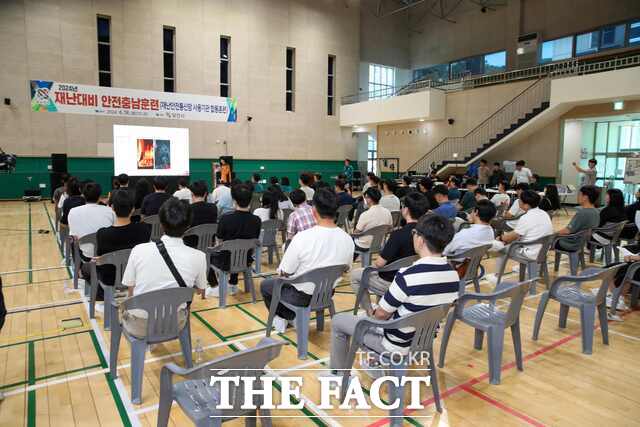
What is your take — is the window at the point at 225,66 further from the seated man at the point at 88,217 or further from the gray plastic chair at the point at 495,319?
the gray plastic chair at the point at 495,319

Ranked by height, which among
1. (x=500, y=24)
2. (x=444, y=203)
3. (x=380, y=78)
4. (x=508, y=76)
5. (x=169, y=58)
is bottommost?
(x=444, y=203)

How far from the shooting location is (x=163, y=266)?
273 centimetres

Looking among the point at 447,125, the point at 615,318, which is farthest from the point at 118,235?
the point at 447,125

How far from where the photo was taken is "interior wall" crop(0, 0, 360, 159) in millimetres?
13859

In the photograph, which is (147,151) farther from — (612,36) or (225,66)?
(612,36)

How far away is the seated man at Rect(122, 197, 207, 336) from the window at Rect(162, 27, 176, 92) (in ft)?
49.6

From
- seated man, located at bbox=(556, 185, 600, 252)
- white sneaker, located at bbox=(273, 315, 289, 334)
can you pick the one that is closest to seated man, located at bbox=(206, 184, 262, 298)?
white sneaker, located at bbox=(273, 315, 289, 334)

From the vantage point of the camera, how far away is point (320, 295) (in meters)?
3.35

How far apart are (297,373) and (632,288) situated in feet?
12.7

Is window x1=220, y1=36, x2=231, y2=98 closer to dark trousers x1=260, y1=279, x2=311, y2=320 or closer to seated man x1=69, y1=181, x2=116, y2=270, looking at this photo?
seated man x1=69, y1=181, x2=116, y2=270

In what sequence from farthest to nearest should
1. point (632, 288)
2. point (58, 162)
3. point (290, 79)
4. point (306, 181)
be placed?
point (290, 79) → point (58, 162) → point (306, 181) → point (632, 288)

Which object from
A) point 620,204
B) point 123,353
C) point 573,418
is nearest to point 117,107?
point 123,353

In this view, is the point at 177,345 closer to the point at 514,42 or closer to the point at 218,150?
the point at 218,150

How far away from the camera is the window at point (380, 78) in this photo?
2206cm
